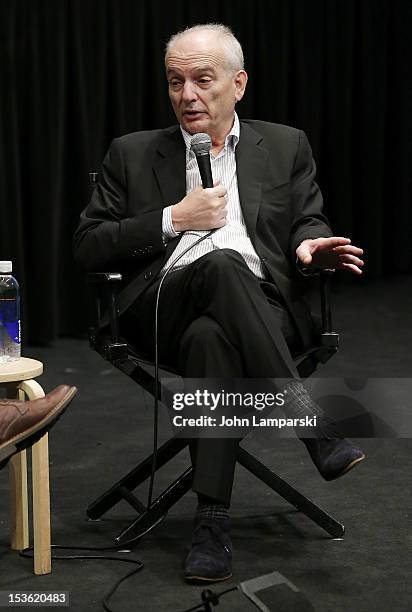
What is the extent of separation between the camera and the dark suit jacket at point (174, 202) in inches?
95.4

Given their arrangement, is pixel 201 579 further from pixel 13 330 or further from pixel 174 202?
pixel 174 202

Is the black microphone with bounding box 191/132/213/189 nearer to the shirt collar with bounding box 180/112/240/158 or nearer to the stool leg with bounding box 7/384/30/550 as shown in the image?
the shirt collar with bounding box 180/112/240/158

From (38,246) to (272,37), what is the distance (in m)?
1.96

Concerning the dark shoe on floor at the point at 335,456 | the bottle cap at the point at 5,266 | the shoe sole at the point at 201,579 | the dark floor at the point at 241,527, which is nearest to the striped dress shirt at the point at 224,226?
the bottle cap at the point at 5,266

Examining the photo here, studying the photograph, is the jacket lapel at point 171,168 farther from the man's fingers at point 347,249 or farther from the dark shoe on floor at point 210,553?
the dark shoe on floor at point 210,553

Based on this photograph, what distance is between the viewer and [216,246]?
2.49 meters

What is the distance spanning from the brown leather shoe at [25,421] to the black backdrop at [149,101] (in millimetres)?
2895

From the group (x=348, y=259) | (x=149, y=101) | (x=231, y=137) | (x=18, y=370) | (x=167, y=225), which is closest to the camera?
(x=18, y=370)

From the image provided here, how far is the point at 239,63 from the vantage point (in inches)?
103

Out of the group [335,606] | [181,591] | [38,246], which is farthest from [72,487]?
[38,246]

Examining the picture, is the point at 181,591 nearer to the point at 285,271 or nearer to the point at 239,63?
the point at 285,271

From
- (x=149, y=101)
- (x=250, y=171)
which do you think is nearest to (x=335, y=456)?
(x=250, y=171)

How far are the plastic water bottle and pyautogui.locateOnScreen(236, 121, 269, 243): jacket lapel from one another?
60 centimetres

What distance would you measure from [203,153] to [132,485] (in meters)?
0.82
